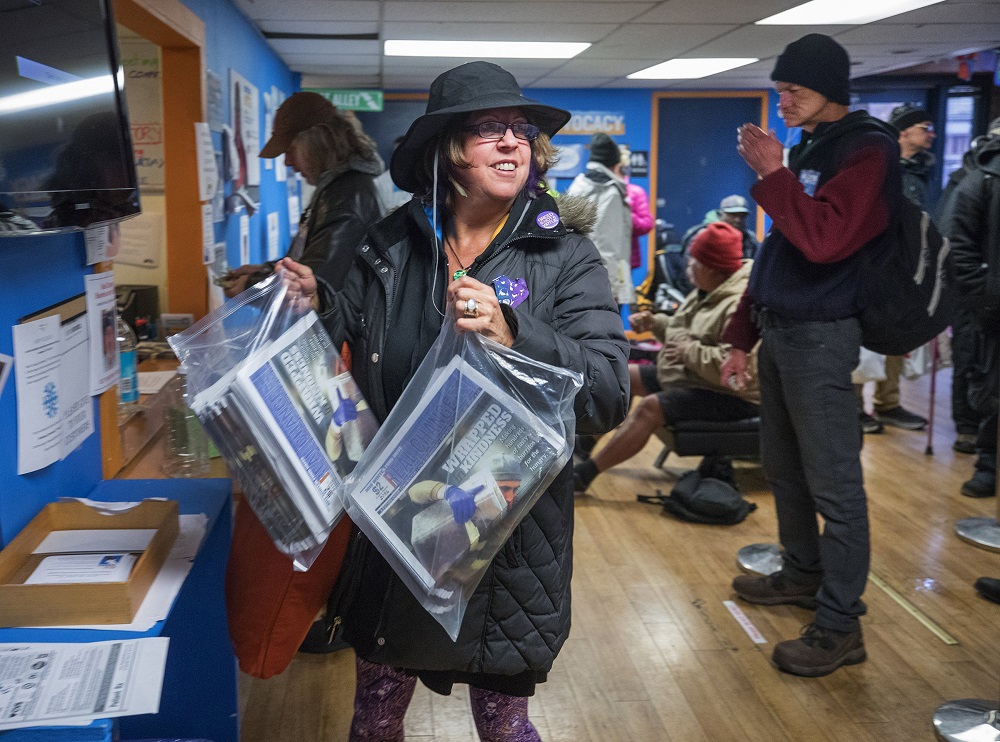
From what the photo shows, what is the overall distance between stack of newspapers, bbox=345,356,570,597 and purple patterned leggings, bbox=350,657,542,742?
383 millimetres

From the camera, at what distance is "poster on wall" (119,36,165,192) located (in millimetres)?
4043

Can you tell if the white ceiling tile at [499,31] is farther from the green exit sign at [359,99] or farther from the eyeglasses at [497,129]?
the eyeglasses at [497,129]

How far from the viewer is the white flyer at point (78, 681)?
4.22 feet

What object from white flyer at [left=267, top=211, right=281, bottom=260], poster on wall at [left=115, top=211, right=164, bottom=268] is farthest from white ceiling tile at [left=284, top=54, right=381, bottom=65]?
poster on wall at [left=115, top=211, right=164, bottom=268]

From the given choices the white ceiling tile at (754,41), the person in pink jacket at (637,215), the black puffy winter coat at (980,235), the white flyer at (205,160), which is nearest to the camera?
the white flyer at (205,160)

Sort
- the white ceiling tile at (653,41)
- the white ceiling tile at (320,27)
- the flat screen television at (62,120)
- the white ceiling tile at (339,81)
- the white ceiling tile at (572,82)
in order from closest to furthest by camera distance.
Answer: the flat screen television at (62,120)
the white ceiling tile at (320,27)
the white ceiling tile at (653,41)
the white ceiling tile at (339,81)
the white ceiling tile at (572,82)

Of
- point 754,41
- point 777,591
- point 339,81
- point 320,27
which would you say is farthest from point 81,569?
point 339,81

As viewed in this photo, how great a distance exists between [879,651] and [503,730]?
5.75ft

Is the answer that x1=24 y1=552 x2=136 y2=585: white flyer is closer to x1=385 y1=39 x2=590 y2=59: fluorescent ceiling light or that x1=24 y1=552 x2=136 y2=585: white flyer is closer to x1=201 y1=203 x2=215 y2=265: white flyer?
x1=201 y1=203 x2=215 y2=265: white flyer

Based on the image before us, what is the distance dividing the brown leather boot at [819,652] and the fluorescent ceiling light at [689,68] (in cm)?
525

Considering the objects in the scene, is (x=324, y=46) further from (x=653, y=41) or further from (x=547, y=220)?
(x=547, y=220)

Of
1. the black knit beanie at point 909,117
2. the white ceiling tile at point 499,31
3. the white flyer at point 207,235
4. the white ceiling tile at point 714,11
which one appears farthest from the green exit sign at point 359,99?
the black knit beanie at point 909,117

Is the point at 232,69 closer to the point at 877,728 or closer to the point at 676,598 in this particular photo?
the point at 676,598

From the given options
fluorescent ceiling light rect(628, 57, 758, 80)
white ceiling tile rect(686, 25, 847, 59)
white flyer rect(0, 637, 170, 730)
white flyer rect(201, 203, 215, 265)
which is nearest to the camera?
white flyer rect(0, 637, 170, 730)
